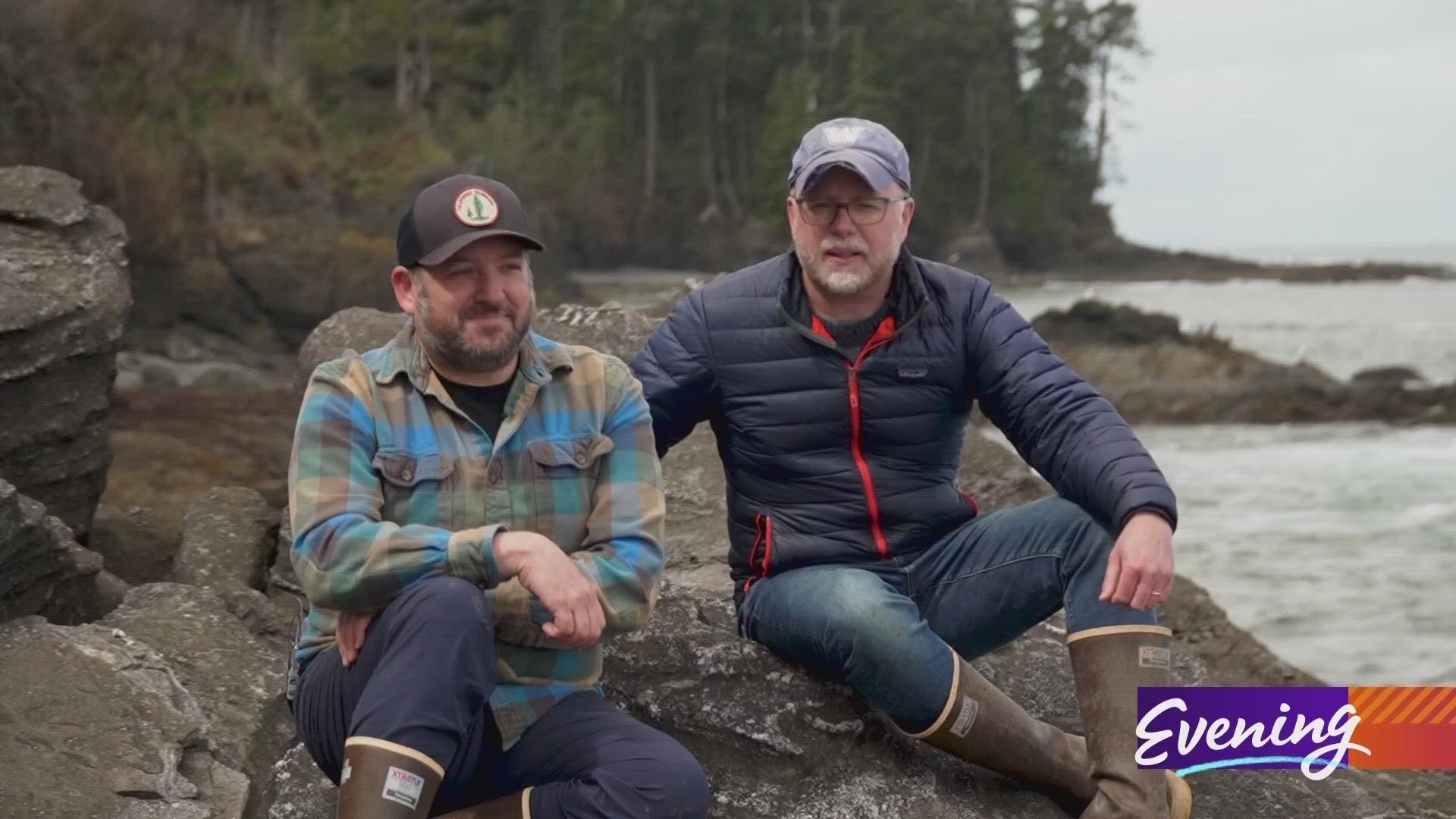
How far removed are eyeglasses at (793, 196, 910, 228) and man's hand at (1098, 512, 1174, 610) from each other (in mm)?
908

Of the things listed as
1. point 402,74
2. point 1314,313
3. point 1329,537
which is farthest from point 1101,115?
point 1329,537

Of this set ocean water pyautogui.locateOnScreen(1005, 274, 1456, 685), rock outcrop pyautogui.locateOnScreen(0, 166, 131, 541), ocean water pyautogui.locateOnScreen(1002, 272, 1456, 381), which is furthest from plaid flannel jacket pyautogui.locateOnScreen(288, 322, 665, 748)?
ocean water pyautogui.locateOnScreen(1002, 272, 1456, 381)

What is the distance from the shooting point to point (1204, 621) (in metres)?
6.59

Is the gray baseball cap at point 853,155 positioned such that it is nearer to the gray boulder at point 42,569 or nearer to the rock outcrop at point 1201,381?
the gray boulder at point 42,569

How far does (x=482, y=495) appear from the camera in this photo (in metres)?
3.19

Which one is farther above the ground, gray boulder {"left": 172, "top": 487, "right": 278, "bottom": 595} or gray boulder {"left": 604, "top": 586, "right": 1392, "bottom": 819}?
gray boulder {"left": 604, "top": 586, "right": 1392, "bottom": 819}

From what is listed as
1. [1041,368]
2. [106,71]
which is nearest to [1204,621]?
[1041,368]

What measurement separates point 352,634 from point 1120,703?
4.99 feet

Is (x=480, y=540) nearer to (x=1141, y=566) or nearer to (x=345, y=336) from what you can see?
(x=1141, y=566)

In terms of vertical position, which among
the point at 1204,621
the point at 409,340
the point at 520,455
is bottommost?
the point at 1204,621

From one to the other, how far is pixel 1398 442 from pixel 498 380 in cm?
2128

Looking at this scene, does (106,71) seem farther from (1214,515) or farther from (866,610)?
(866,610)

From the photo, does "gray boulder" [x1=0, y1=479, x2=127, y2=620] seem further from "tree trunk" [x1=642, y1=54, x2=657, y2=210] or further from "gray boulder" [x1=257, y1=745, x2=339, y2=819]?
"tree trunk" [x1=642, y1=54, x2=657, y2=210]

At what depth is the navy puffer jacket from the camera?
3744mm
